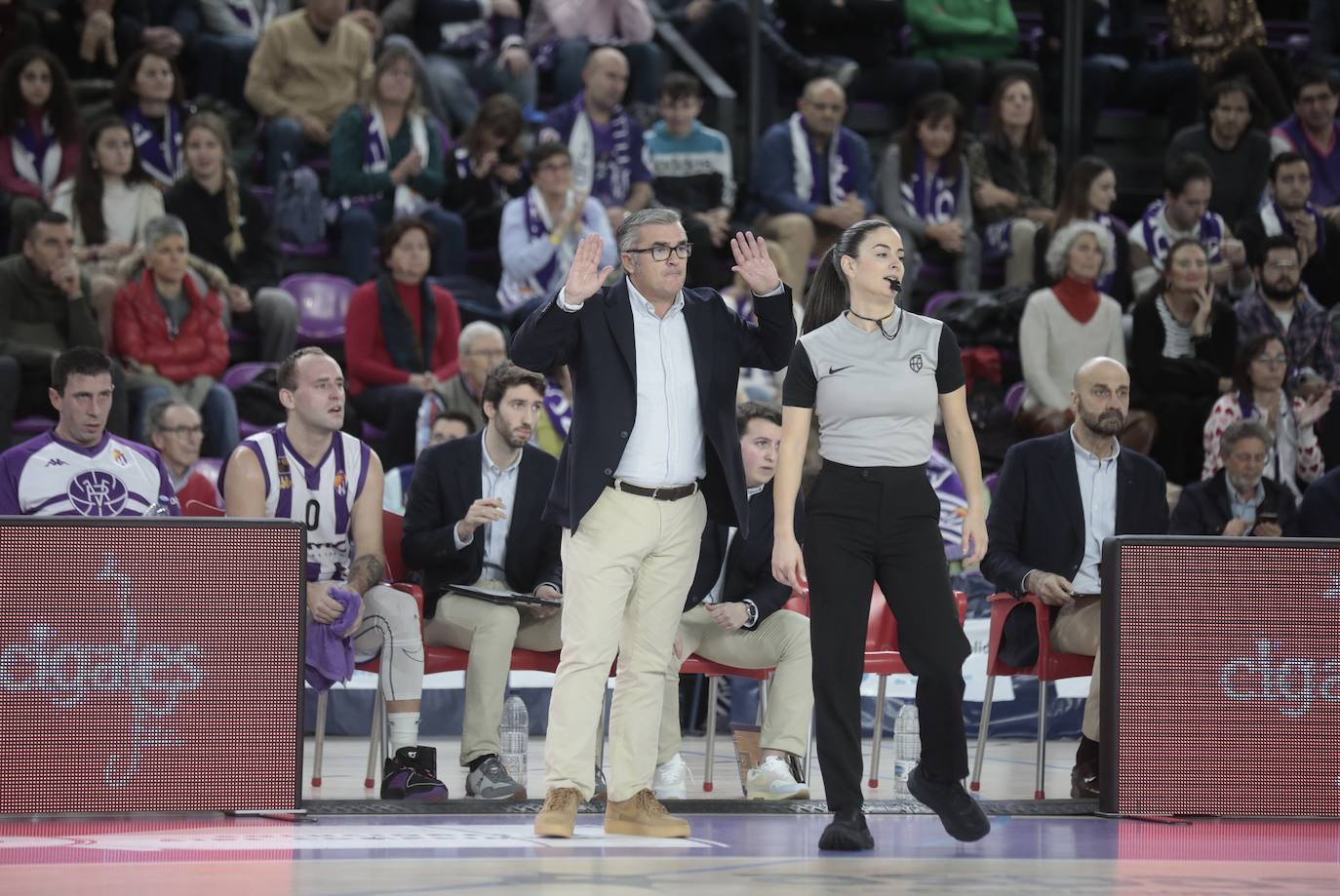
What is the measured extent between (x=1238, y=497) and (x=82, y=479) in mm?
5026

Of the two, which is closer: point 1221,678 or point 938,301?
point 1221,678

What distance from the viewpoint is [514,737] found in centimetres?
707

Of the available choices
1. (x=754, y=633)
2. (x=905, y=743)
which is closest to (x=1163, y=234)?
(x=905, y=743)

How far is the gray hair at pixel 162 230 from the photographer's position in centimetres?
957

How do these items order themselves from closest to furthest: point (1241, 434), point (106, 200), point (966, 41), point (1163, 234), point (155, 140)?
point (1241, 434), point (106, 200), point (155, 140), point (1163, 234), point (966, 41)

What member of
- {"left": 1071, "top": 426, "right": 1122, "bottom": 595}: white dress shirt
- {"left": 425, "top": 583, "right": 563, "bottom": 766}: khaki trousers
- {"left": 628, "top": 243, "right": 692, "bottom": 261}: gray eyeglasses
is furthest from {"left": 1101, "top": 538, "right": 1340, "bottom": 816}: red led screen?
{"left": 425, "top": 583, "right": 563, "bottom": 766}: khaki trousers

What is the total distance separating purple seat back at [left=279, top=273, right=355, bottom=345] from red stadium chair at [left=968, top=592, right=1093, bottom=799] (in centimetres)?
468

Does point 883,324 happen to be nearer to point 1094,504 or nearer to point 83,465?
point 1094,504

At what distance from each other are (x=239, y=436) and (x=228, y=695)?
418 cm

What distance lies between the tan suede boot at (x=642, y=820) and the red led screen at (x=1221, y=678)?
1.44m

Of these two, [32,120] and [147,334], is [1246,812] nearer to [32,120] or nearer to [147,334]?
[147,334]

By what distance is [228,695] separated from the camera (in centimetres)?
575

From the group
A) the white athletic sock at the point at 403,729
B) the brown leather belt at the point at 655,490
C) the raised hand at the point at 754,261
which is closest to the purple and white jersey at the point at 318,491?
the white athletic sock at the point at 403,729

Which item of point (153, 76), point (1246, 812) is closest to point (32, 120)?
point (153, 76)
